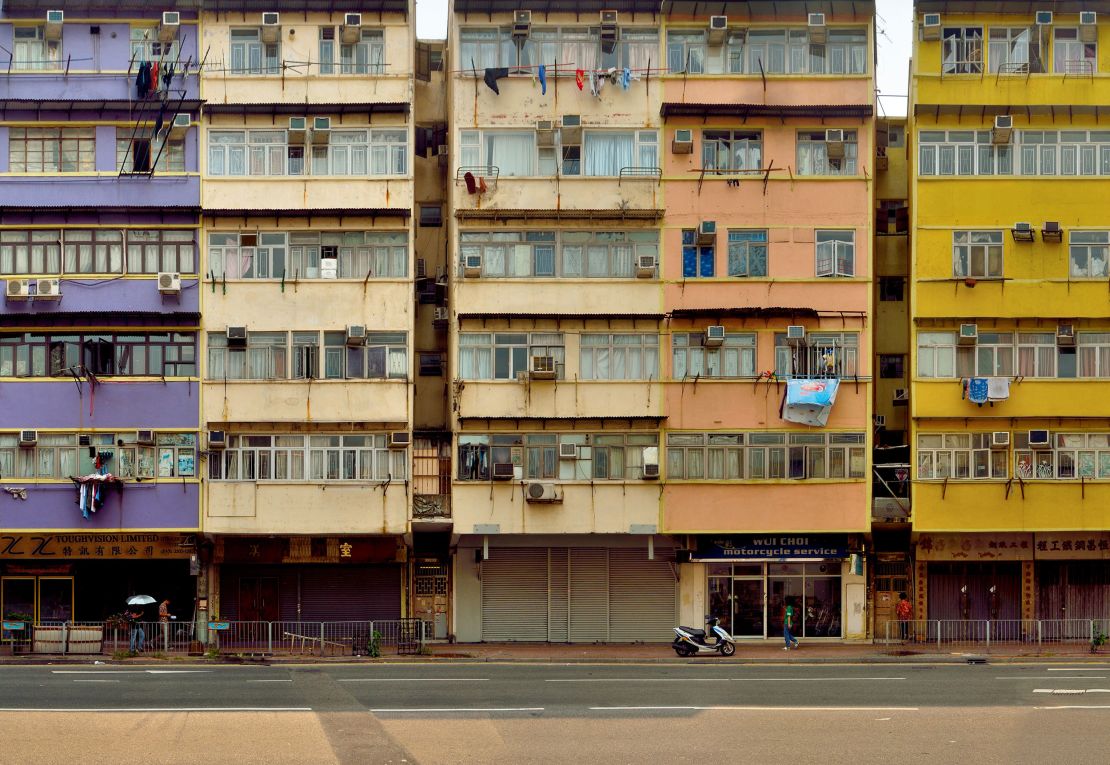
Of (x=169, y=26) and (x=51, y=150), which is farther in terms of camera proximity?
(x=51, y=150)

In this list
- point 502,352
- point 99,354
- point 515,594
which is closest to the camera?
point 99,354

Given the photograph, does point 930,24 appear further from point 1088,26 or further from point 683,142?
point 683,142

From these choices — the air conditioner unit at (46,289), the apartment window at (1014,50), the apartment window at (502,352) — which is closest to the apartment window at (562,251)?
the apartment window at (502,352)

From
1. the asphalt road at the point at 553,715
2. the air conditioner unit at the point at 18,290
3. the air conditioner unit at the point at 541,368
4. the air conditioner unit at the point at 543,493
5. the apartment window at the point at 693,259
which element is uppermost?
the apartment window at the point at 693,259

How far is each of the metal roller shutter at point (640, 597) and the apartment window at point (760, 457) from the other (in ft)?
8.74

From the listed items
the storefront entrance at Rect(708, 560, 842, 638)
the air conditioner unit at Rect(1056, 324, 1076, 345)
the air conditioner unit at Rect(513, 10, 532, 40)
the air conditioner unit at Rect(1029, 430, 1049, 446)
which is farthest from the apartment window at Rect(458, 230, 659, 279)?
the air conditioner unit at Rect(1029, 430, 1049, 446)

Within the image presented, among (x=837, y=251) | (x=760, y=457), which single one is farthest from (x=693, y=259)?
(x=760, y=457)

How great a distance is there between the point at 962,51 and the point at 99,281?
23.5 m

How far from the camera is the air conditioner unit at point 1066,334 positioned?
140 feet

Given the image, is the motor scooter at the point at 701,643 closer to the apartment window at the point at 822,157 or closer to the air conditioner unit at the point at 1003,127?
the apartment window at the point at 822,157

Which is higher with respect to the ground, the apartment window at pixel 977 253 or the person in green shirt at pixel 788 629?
the apartment window at pixel 977 253

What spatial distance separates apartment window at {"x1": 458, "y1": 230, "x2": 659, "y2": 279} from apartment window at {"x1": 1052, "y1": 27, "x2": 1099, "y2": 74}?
37.9ft

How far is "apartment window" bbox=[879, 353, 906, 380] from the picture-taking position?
150ft

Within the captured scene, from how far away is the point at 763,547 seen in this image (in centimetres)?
4312
